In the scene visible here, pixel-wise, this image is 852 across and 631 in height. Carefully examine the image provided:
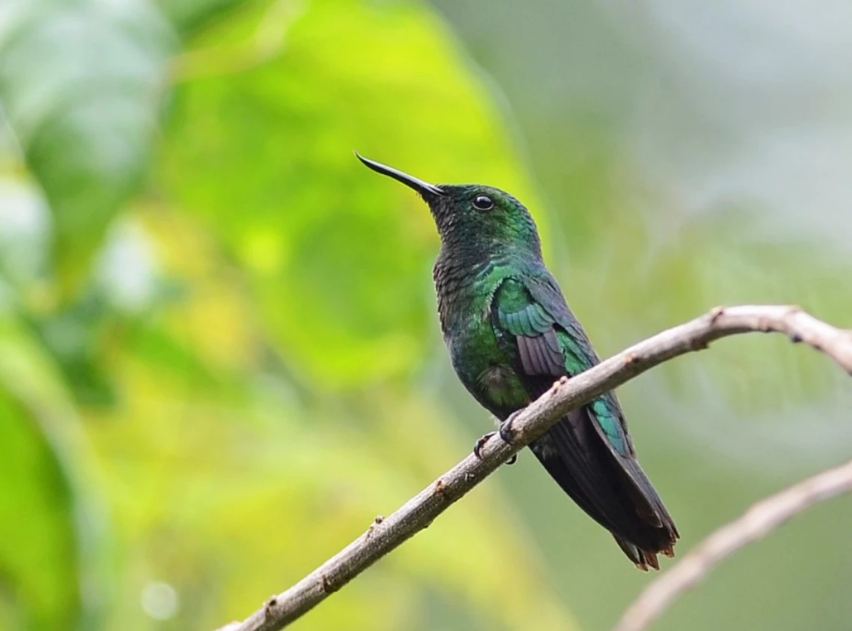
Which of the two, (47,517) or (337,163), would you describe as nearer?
(47,517)

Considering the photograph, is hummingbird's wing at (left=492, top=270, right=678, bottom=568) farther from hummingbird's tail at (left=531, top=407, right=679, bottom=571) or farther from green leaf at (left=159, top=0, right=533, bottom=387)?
green leaf at (left=159, top=0, right=533, bottom=387)

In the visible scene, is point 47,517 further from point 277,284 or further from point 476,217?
point 476,217

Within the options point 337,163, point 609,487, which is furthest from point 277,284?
point 609,487

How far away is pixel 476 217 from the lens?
8.85 feet

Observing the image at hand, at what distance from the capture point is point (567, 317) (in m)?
2.35

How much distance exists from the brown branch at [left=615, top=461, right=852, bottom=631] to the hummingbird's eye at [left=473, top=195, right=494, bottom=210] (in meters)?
1.57

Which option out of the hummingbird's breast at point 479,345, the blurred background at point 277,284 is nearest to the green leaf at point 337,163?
the blurred background at point 277,284

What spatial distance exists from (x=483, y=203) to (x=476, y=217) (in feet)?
0.15

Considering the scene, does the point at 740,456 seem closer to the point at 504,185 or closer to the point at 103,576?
the point at 504,185

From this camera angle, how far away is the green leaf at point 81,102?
1945 mm

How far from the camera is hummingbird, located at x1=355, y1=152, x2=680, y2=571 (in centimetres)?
184

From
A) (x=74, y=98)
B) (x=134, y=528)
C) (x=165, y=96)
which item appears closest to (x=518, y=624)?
(x=134, y=528)

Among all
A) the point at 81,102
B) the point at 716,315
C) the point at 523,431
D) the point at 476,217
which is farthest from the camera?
the point at 476,217

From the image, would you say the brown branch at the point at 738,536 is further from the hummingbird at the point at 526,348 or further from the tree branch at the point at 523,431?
the hummingbird at the point at 526,348
